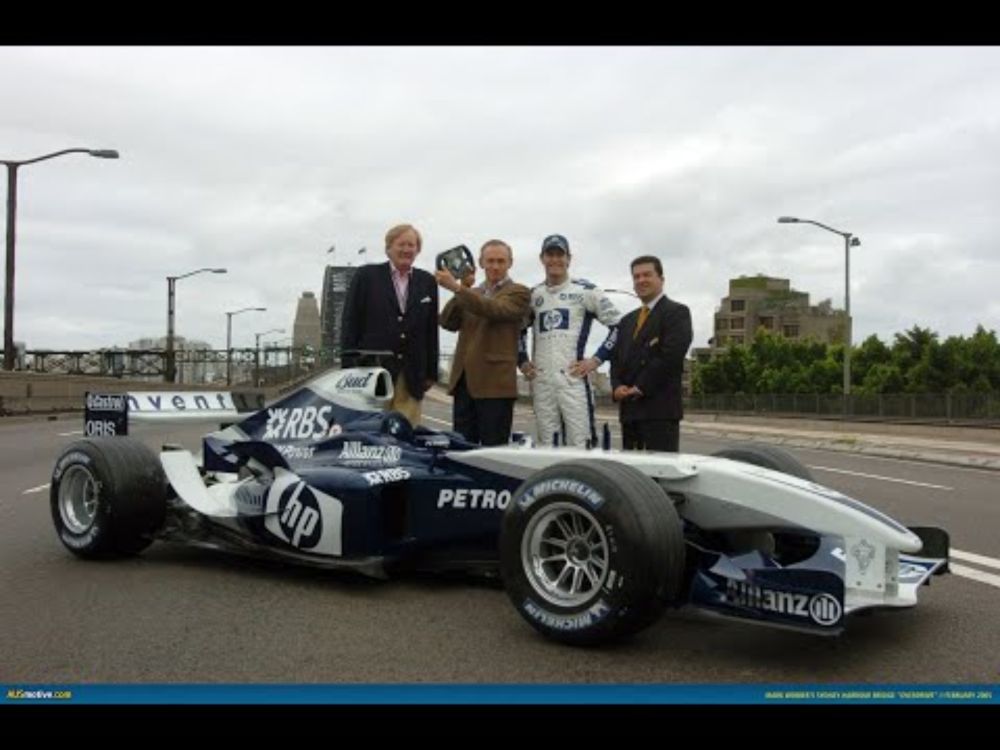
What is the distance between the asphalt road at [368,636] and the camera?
12.5 ft

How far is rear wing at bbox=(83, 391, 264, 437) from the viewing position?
22.0ft

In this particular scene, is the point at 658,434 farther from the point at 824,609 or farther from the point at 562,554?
the point at 824,609

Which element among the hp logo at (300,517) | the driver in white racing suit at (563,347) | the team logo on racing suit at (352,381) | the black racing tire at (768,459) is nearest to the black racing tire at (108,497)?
the hp logo at (300,517)

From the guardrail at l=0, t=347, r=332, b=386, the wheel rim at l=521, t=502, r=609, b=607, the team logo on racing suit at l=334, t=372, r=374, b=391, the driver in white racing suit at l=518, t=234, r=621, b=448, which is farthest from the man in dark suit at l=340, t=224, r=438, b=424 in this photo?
the guardrail at l=0, t=347, r=332, b=386

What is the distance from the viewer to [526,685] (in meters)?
3.65

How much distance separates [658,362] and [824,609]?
2.78 meters

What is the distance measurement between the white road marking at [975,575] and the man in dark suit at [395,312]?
3.50 metres

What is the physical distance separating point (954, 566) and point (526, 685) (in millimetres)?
3615

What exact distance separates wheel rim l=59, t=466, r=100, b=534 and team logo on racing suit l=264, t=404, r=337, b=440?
116cm

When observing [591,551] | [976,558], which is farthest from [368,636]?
[976,558]

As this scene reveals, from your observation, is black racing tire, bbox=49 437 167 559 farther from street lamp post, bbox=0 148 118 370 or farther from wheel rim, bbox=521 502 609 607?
street lamp post, bbox=0 148 118 370

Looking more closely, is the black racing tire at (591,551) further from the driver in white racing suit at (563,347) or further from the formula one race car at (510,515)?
the driver in white racing suit at (563,347)

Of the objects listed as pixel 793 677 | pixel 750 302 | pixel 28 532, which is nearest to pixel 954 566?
pixel 793 677

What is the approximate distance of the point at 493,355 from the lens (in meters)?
6.51
